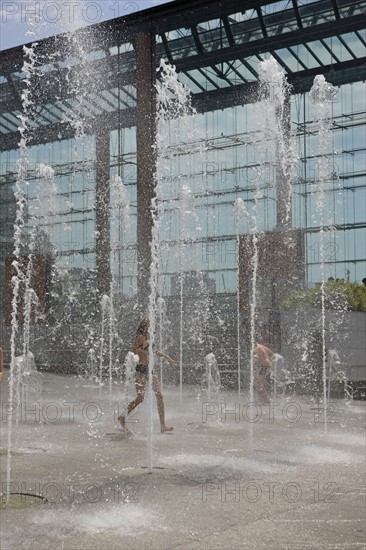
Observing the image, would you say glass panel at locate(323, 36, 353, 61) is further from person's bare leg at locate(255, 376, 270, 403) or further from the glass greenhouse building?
person's bare leg at locate(255, 376, 270, 403)

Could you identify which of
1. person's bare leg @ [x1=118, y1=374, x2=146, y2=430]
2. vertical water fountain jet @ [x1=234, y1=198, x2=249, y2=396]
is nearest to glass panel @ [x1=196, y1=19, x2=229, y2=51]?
vertical water fountain jet @ [x1=234, y1=198, x2=249, y2=396]

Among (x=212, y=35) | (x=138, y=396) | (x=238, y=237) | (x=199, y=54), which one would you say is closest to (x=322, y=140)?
(x=238, y=237)

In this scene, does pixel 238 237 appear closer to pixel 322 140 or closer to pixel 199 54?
pixel 199 54

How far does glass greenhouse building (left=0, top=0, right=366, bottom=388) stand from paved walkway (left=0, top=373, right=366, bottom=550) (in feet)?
25.2

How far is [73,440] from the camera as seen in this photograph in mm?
8023

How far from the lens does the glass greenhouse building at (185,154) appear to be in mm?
18031

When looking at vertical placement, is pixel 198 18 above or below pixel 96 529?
above

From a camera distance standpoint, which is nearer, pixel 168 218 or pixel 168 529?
pixel 168 529

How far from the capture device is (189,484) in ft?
18.5

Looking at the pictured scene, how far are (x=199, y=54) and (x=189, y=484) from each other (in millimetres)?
14625

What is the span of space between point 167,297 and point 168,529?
45.7ft

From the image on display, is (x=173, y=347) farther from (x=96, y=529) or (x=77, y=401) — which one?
(x=96, y=529)

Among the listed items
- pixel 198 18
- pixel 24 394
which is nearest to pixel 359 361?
pixel 24 394

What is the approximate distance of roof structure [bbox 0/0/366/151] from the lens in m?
18.2
